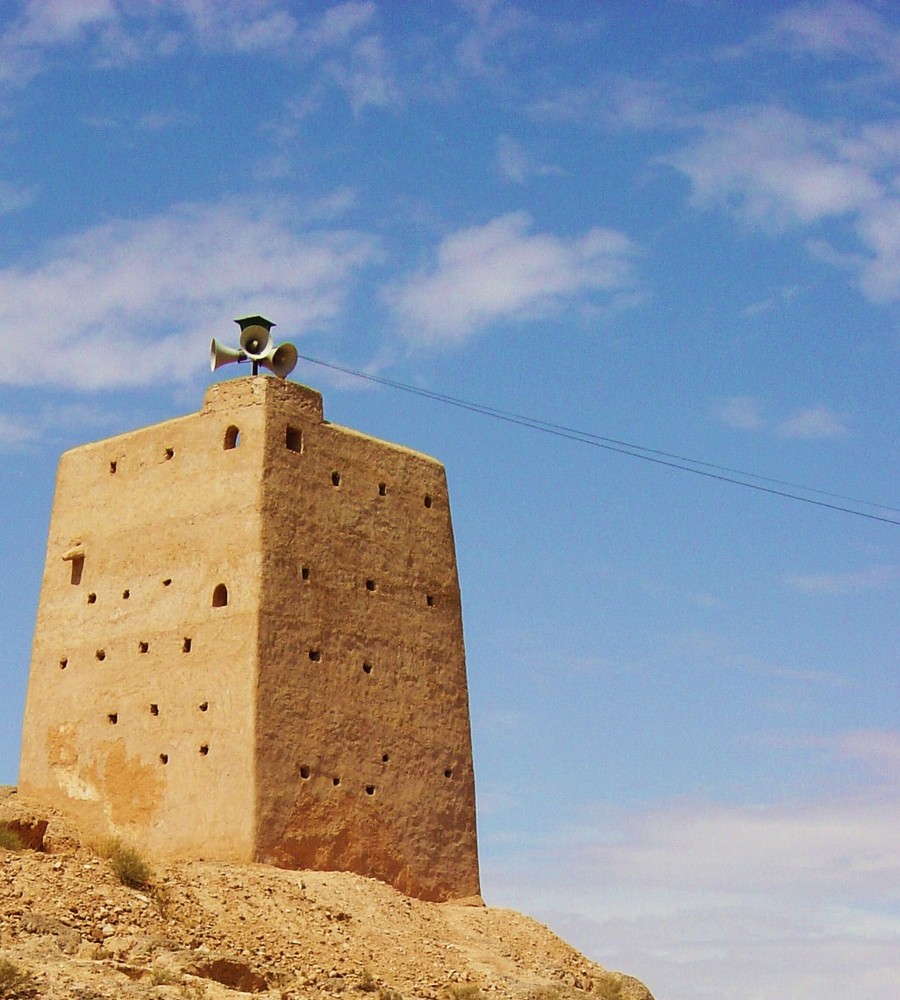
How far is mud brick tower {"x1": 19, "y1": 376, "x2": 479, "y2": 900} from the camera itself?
2492 centimetres

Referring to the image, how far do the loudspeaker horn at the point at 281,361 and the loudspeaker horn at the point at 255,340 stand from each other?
13 cm

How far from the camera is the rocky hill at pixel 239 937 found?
18.7 meters

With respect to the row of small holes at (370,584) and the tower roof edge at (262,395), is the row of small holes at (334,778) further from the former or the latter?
the tower roof edge at (262,395)

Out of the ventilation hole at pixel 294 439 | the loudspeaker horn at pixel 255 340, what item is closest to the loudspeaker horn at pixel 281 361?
the loudspeaker horn at pixel 255 340

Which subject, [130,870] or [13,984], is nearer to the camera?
[13,984]

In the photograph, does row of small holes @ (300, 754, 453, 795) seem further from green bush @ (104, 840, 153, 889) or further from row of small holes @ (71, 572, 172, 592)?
row of small holes @ (71, 572, 172, 592)

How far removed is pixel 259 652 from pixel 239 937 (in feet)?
15.5

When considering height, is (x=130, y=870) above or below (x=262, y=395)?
below

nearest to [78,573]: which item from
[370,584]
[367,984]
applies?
[370,584]

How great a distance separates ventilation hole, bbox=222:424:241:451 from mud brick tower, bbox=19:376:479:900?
9 cm

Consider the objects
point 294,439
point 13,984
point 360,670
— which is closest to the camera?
point 13,984

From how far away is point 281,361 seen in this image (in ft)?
89.7

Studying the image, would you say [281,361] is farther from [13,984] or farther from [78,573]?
[13,984]

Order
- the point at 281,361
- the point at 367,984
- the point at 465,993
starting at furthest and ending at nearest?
the point at 281,361 < the point at 465,993 < the point at 367,984
